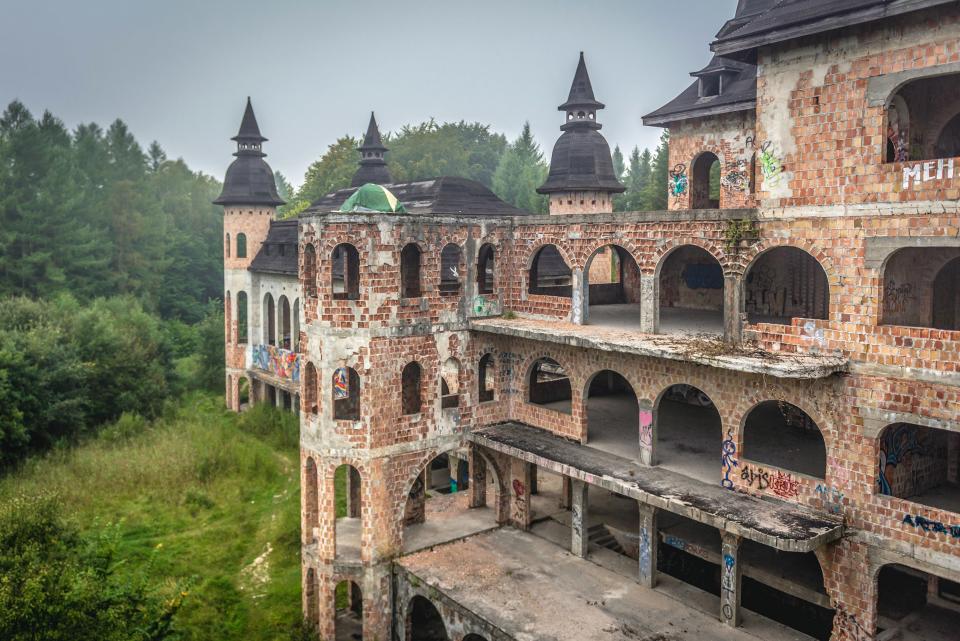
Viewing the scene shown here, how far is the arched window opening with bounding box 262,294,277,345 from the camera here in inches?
1586

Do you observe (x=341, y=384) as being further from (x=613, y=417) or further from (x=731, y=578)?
(x=731, y=578)

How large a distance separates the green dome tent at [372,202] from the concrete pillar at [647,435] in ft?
26.1

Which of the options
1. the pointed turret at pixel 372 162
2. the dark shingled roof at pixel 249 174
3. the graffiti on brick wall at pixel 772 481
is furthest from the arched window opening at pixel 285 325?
the graffiti on brick wall at pixel 772 481

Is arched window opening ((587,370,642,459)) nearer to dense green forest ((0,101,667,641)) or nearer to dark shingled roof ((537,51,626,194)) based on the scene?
dense green forest ((0,101,667,641))

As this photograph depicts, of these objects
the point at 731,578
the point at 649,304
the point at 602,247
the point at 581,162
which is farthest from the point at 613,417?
the point at 581,162

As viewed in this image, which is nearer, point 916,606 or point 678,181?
point 916,606

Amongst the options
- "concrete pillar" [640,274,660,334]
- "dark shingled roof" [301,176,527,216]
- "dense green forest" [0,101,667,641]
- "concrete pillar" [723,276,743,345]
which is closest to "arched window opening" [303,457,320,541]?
"dense green forest" [0,101,667,641]

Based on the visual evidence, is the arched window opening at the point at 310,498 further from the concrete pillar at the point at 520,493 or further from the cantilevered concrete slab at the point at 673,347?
the cantilevered concrete slab at the point at 673,347

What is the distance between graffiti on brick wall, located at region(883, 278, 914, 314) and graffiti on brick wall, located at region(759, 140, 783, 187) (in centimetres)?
304

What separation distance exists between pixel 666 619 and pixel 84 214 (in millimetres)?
57738

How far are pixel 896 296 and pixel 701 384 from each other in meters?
4.30

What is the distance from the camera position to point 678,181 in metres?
24.9

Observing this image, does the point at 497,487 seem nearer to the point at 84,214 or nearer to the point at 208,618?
the point at 208,618

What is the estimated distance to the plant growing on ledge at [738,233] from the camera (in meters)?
16.6
